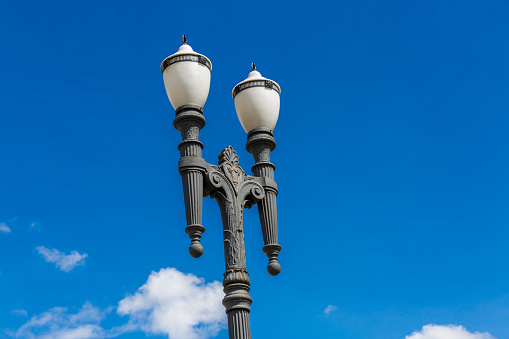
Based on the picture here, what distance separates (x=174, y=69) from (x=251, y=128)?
1102 millimetres

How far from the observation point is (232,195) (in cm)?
698

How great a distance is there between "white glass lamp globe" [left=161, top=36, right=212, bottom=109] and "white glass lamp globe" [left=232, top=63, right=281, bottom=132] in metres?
0.55

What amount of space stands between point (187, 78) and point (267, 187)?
1351mm

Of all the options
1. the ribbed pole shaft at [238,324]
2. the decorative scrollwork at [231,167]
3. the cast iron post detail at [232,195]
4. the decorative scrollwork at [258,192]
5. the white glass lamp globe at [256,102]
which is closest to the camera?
the ribbed pole shaft at [238,324]

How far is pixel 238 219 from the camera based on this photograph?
271 inches

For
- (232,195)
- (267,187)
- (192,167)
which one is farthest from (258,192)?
(192,167)

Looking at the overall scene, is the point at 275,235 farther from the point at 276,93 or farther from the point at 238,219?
the point at 276,93

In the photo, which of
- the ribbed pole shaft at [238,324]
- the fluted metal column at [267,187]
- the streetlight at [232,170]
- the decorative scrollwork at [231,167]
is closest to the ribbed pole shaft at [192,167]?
the streetlight at [232,170]

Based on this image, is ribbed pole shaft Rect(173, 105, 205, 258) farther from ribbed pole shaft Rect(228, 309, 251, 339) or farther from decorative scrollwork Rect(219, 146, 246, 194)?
ribbed pole shaft Rect(228, 309, 251, 339)

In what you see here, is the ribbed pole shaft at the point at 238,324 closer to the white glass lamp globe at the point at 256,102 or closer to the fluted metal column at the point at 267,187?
the fluted metal column at the point at 267,187

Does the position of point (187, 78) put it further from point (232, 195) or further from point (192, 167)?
point (232, 195)

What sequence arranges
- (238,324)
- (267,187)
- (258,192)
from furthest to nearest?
(267,187) → (258,192) → (238,324)

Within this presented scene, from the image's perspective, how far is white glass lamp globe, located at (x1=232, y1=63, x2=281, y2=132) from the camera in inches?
300

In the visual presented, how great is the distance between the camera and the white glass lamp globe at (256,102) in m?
7.62
